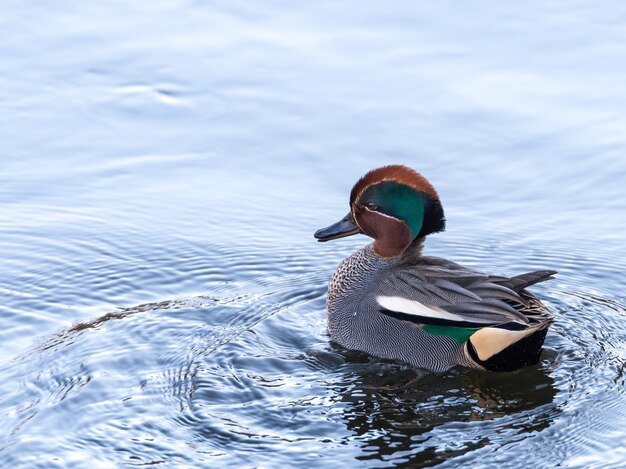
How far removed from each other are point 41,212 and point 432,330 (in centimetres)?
398

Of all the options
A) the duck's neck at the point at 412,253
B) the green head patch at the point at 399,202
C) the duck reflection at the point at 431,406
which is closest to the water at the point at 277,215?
the duck reflection at the point at 431,406

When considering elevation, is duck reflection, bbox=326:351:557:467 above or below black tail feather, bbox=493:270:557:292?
below

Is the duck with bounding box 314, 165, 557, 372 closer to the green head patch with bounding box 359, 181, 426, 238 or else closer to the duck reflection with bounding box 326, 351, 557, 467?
the green head patch with bounding box 359, 181, 426, 238

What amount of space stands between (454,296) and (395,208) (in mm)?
855

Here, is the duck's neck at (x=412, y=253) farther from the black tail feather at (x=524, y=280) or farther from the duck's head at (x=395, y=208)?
the black tail feather at (x=524, y=280)

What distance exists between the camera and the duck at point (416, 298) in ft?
27.1

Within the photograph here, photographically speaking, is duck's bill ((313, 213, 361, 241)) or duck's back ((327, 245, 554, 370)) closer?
duck's back ((327, 245, 554, 370))

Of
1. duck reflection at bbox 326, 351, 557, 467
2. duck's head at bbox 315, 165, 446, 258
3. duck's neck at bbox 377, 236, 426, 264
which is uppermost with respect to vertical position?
duck's head at bbox 315, 165, 446, 258

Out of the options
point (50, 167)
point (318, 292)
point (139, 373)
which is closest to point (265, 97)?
point (50, 167)

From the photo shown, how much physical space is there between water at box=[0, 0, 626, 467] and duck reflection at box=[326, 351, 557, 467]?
0.08ft

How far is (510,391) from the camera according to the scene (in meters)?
8.06

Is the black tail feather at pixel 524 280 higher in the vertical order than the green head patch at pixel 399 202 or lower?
lower

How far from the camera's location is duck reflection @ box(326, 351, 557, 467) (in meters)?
7.14

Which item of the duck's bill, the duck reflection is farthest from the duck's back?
the duck's bill
